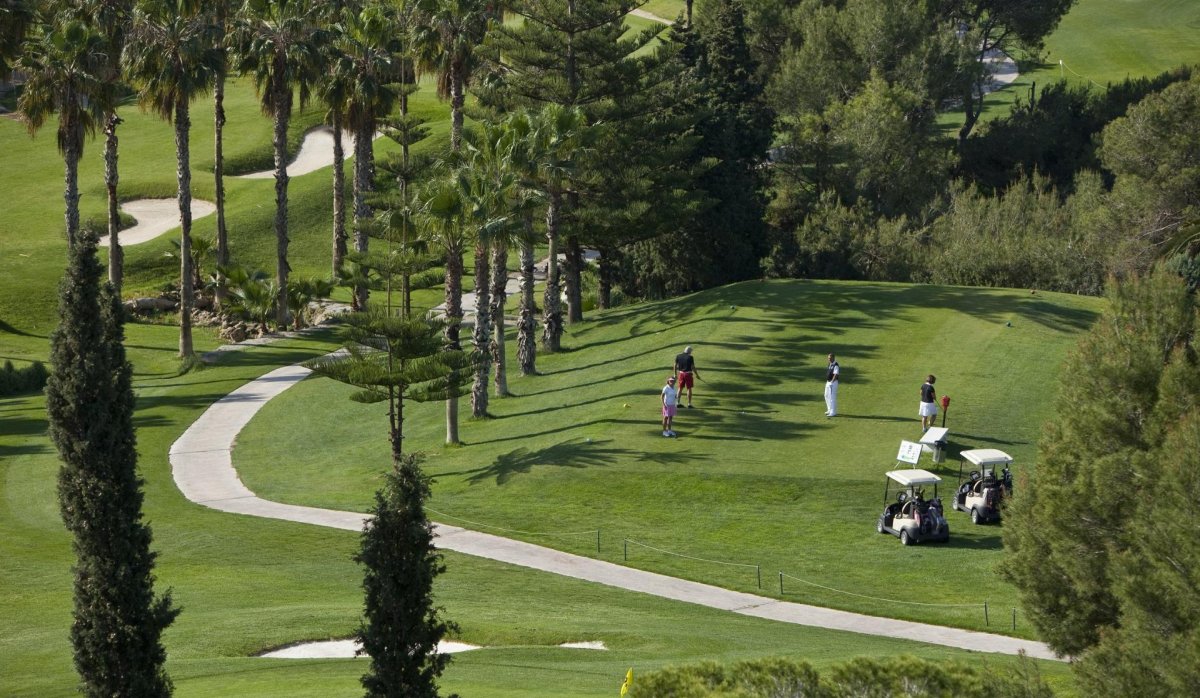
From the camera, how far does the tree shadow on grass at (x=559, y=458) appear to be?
34.8 metres

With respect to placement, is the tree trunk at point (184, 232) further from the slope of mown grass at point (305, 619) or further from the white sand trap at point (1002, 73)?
the white sand trap at point (1002, 73)

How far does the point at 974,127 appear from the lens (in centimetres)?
9344

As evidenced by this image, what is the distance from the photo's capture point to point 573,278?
54562mm

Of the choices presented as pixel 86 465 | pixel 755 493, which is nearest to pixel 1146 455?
pixel 86 465

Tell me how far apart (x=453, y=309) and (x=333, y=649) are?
1619 cm

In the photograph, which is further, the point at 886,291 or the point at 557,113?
the point at 886,291

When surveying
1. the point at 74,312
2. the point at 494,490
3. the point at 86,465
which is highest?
the point at 74,312

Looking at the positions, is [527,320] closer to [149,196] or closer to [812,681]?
[812,681]

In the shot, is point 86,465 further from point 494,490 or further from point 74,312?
point 494,490

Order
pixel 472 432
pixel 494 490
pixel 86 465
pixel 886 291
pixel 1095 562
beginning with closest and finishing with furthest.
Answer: pixel 86 465, pixel 1095 562, pixel 494 490, pixel 472 432, pixel 886 291

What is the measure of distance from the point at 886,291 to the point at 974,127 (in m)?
47.4

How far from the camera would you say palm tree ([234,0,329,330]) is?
183 ft

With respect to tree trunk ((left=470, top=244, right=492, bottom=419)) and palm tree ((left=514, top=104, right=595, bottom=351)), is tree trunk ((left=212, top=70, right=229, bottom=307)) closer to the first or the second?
palm tree ((left=514, top=104, right=595, bottom=351))

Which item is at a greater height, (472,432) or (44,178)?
(44,178)
